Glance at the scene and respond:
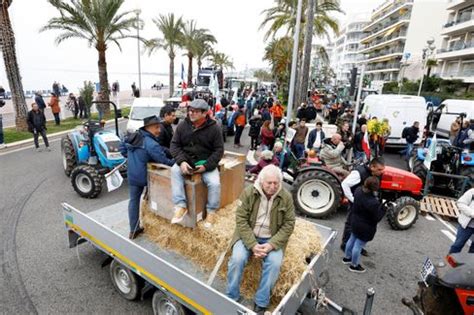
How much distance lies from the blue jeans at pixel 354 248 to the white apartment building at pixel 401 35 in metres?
42.6

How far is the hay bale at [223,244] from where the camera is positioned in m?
2.87

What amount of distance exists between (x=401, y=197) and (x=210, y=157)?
4.23m

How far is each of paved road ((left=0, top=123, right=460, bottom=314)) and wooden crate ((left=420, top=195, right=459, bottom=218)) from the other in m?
0.31

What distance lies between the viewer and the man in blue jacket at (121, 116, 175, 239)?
12.4 feet

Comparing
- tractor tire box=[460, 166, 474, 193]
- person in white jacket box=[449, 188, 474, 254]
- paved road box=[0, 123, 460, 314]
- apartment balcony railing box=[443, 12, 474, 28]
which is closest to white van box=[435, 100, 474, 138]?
tractor tire box=[460, 166, 474, 193]

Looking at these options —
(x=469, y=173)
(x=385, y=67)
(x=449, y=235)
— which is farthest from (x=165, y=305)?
(x=385, y=67)

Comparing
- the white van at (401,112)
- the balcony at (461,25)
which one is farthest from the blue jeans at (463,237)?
the balcony at (461,25)

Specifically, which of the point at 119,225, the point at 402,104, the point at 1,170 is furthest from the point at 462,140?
the point at 1,170

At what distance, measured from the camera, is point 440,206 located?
654 cm

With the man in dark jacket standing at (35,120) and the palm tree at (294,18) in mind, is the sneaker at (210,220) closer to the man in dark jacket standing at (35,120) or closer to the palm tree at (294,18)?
the man in dark jacket standing at (35,120)

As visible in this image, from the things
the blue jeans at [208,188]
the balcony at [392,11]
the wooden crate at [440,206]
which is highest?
the balcony at [392,11]

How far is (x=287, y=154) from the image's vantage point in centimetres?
729

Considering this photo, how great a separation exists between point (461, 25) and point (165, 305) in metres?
44.6

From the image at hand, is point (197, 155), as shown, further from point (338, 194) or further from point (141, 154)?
point (338, 194)
